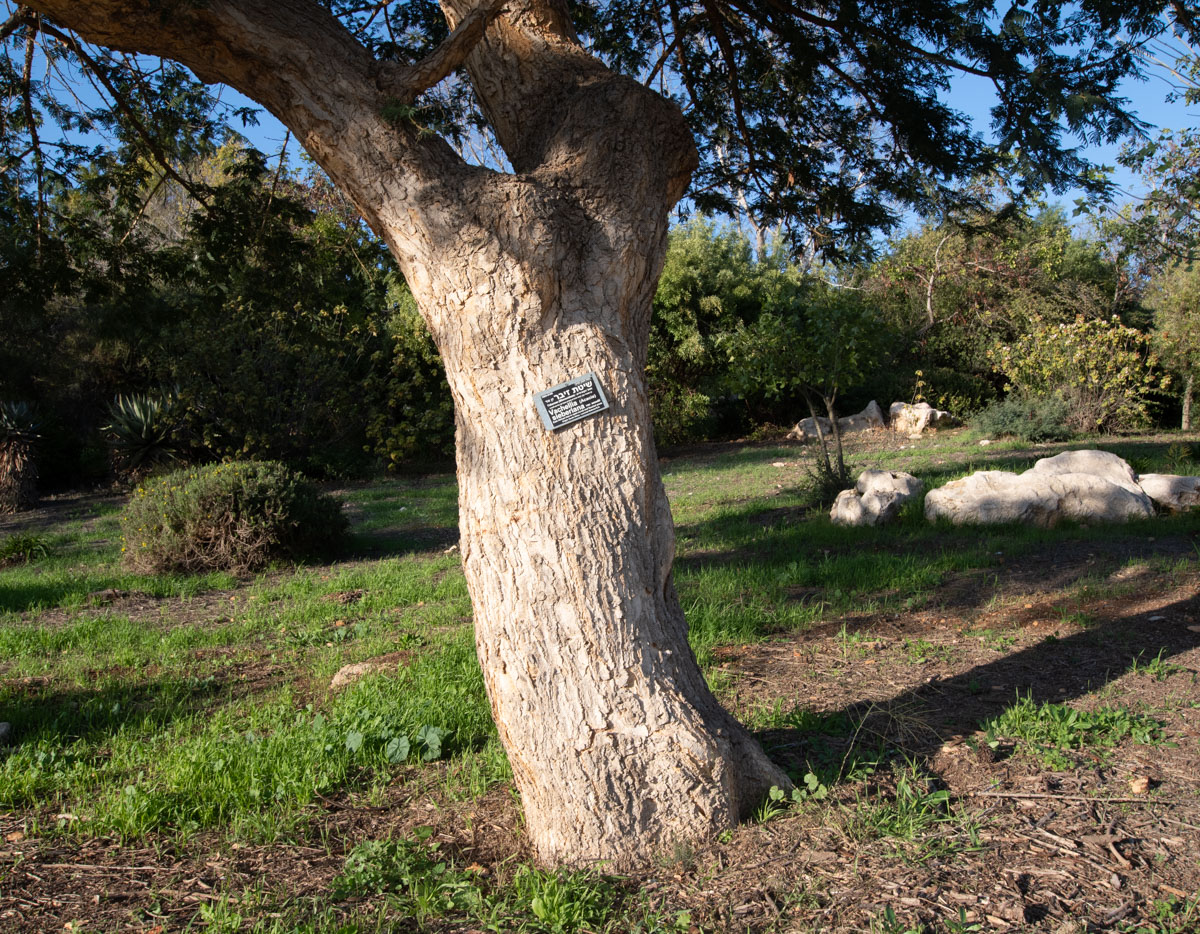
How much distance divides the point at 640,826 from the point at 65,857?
1.96m

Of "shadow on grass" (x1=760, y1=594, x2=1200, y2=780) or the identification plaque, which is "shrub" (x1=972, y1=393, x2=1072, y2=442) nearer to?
"shadow on grass" (x1=760, y1=594, x2=1200, y2=780)

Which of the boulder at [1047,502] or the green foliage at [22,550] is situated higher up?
the green foliage at [22,550]

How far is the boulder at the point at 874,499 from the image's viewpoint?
27.8 feet

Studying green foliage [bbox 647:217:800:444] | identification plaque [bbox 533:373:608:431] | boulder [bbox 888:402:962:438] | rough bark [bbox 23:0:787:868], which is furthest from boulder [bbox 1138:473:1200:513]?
green foliage [bbox 647:217:800:444]

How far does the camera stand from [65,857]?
285 cm

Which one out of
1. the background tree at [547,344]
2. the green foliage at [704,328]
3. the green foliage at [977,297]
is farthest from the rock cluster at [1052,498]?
the green foliage at [977,297]

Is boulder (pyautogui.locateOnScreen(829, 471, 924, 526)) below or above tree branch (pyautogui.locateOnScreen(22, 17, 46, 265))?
below

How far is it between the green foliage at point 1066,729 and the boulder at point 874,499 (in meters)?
4.96

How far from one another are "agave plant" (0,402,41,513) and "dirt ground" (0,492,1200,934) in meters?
12.2

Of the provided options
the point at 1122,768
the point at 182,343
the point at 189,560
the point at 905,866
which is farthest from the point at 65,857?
the point at 182,343

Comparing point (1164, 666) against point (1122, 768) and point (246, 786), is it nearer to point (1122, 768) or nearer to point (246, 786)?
point (1122, 768)

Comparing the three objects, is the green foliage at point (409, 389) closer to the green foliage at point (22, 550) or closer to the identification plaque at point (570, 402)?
the green foliage at point (22, 550)

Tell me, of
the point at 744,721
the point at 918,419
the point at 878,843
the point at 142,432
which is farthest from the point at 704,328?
the point at 878,843

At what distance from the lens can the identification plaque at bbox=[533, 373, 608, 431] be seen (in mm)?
2760
